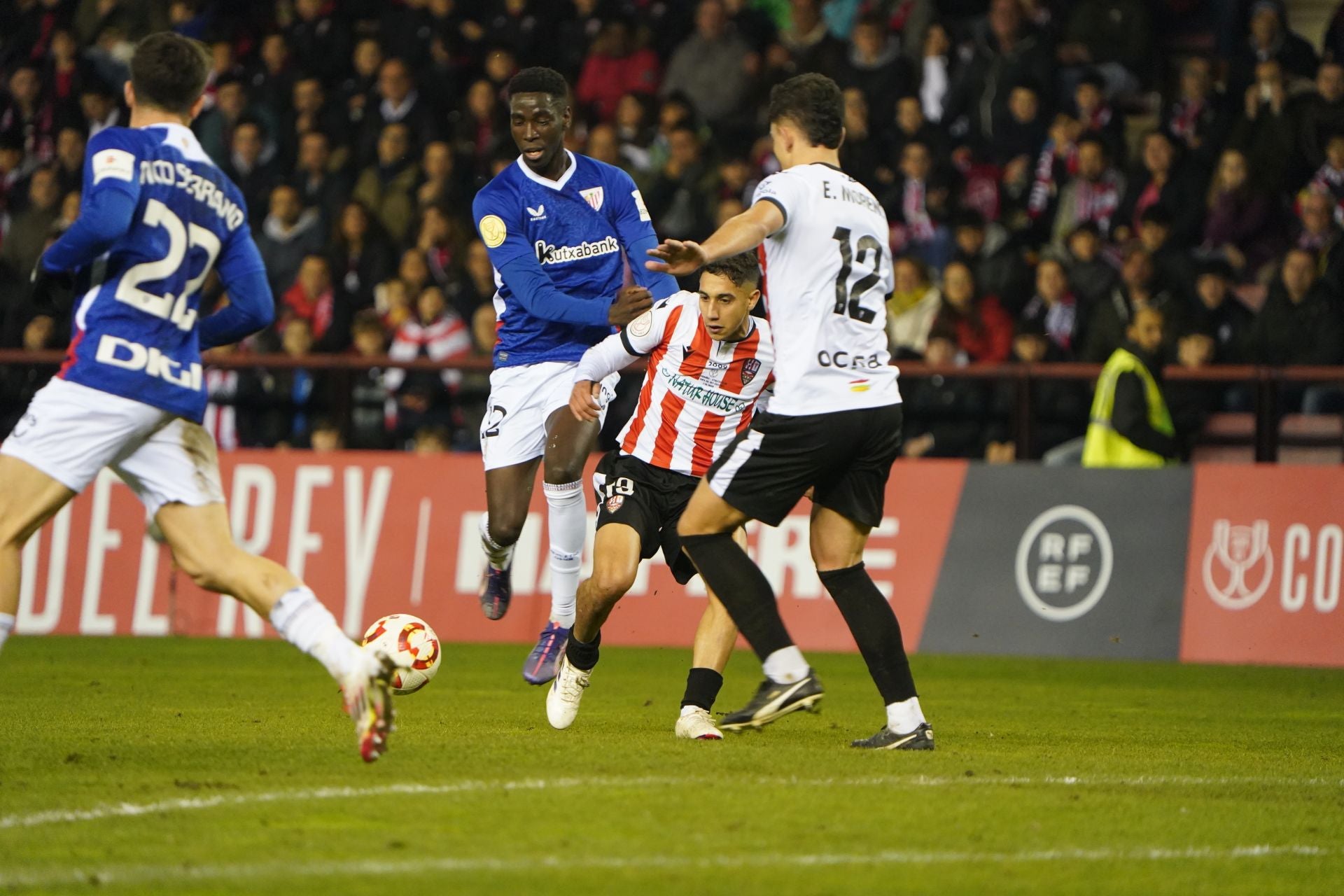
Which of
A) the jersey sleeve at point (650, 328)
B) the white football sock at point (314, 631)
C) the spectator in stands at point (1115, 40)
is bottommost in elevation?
the white football sock at point (314, 631)

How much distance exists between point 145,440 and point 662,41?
12.2 m

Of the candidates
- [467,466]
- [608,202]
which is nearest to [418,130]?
[467,466]

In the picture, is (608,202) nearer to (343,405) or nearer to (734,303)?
(734,303)

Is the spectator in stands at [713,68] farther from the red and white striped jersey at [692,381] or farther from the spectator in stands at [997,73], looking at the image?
the red and white striped jersey at [692,381]

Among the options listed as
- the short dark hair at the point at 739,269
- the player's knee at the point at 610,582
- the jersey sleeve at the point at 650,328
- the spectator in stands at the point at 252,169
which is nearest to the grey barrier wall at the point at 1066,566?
the jersey sleeve at the point at 650,328

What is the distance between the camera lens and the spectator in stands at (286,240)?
1650 centimetres

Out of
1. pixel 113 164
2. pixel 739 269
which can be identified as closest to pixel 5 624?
pixel 113 164

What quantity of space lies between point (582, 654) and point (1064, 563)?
5.64 m

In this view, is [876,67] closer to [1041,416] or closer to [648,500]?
[1041,416]

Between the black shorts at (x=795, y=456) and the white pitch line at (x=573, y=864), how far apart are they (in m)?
1.92

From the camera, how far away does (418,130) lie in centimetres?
1720

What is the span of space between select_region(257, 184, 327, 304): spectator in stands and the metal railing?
1.99 m

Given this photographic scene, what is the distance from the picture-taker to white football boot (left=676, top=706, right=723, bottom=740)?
7.07 meters

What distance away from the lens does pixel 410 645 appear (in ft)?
27.2
